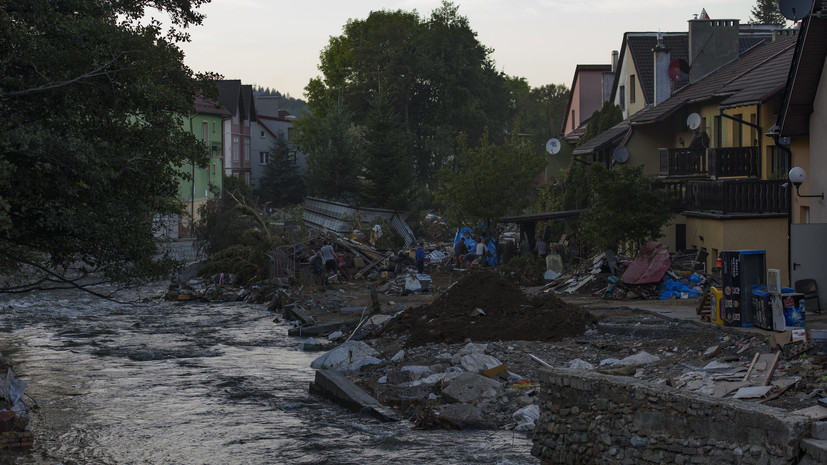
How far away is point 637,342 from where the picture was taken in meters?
18.0

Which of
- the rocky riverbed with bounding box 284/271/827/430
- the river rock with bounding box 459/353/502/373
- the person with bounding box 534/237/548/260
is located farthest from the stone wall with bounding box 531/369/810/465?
the person with bounding box 534/237/548/260

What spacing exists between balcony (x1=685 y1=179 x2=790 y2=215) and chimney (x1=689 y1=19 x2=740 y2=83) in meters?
11.4

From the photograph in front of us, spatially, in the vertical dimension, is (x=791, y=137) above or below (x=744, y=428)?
above

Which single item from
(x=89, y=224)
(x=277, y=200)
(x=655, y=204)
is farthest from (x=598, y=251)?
(x=277, y=200)

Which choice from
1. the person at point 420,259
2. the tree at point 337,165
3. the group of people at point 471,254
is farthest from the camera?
the tree at point 337,165

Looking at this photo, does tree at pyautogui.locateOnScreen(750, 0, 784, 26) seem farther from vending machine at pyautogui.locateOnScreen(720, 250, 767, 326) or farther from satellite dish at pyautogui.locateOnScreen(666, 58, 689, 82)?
vending machine at pyautogui.locateOnScreen(720, 250, 767, 326)

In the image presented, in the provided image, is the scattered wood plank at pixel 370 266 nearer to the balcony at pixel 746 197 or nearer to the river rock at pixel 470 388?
the balcony at pixel 746 197

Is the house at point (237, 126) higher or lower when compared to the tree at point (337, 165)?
higher

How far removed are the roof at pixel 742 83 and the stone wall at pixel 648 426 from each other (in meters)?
14.9

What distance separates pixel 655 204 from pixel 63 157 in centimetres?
1811

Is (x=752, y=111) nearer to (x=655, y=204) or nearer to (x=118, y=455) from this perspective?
(x=655, y=204)

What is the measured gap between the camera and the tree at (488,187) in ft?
120

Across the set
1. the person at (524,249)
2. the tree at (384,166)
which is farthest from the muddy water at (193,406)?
the tree at (384,166)

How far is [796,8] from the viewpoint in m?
18.6
